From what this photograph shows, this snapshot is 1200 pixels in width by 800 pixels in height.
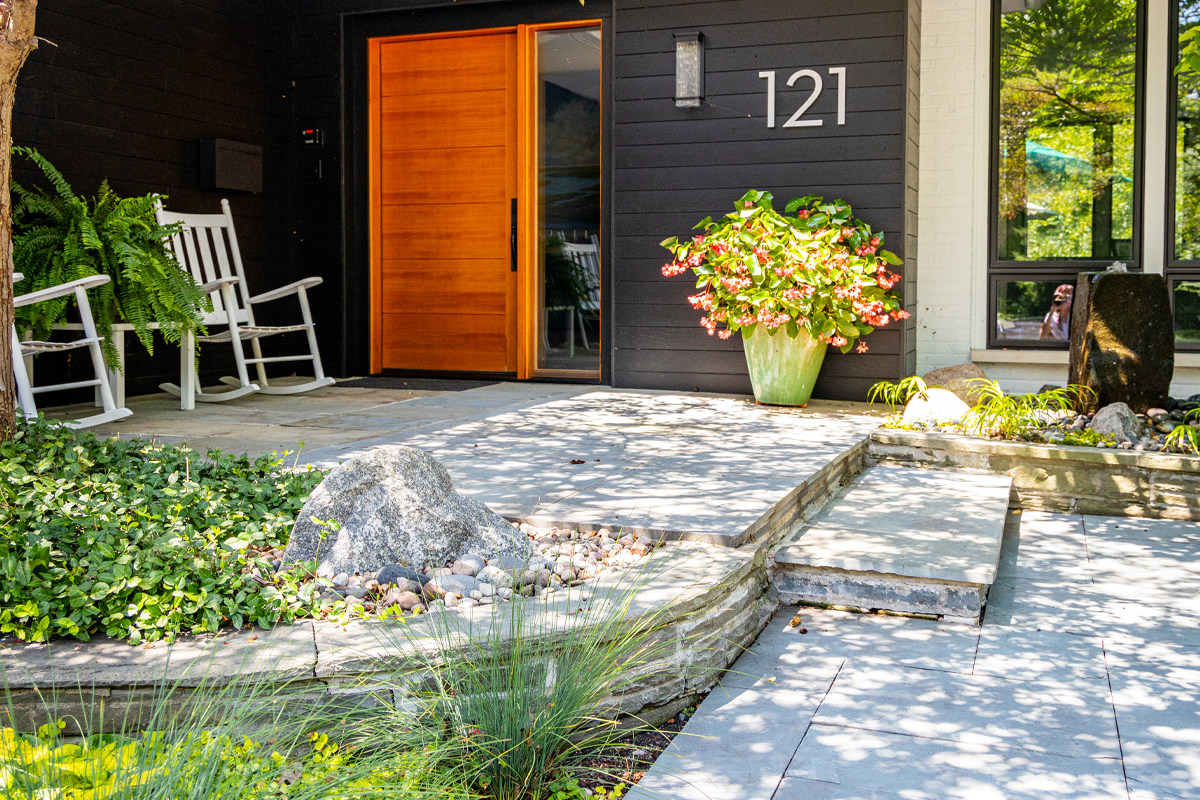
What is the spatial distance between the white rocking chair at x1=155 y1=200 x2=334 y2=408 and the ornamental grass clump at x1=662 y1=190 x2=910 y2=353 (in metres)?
2.05

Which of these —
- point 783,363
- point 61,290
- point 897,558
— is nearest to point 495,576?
point 897,558

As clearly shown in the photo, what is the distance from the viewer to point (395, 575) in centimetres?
230

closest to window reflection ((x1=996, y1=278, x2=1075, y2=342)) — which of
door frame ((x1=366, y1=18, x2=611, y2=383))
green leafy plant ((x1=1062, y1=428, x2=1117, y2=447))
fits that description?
green leafy plant ((x1=1062, y1=428, x2=1117, y2=447))

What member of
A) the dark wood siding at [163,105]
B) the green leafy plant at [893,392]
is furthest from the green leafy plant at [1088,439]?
the dark wood siding at [163,105]

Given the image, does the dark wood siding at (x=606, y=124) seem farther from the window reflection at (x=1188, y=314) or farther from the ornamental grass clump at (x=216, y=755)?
the ornamental grass clump at (x=216, y=755)

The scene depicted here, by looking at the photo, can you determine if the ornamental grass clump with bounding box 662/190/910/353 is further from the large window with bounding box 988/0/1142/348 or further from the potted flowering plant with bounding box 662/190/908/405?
the large window with bounding box 988/0/1142/348

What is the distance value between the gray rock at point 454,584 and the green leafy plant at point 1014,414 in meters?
2.72

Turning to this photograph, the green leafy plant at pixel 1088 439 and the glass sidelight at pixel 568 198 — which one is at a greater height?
the glass sidelight at pixel 568 198

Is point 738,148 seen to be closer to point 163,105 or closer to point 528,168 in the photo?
point 528,168

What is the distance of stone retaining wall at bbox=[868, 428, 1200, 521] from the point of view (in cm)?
383

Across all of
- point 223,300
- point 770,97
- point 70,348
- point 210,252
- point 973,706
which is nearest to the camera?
point 973,706

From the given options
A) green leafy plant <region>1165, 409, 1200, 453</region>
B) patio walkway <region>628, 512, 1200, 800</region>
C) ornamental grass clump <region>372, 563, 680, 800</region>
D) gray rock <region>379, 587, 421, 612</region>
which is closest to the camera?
ornamental grass clump <region>372, 563, 680, 800</region>

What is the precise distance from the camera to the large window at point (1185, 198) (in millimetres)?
5430

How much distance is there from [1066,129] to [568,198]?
2.76 meters
